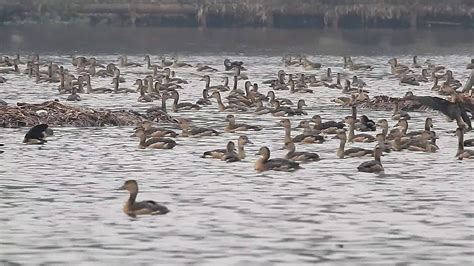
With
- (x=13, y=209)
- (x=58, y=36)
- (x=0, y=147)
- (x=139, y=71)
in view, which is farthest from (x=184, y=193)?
(x=58, y=36)

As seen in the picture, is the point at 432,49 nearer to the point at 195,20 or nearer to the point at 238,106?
the point at 195,20

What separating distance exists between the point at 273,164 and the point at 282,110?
972 centimetres

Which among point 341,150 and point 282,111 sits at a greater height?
point 341,150

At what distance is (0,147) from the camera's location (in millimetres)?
23953

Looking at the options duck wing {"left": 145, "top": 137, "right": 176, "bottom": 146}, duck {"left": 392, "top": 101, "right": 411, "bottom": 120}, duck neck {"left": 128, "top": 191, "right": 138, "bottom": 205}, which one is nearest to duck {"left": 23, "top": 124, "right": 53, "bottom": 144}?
duck wing {"left": 145, "top": 137, "right": 176, "bottom": 146}

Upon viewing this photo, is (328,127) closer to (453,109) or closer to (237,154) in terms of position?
(453,109)

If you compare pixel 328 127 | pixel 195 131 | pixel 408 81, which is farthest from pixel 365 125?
pixel 408 81

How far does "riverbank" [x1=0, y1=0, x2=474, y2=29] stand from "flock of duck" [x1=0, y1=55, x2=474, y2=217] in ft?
92.9

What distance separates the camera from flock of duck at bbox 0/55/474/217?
2258cm

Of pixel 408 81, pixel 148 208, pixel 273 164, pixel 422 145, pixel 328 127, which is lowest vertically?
pixel 408 81

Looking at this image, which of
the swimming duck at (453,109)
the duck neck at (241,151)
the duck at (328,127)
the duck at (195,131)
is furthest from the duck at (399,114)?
the duck neck at (241,151)

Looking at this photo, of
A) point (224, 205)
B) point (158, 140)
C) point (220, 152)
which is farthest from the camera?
point (158, 140)

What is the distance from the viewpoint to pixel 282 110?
30.8 m

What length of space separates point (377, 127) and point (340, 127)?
1.78m
